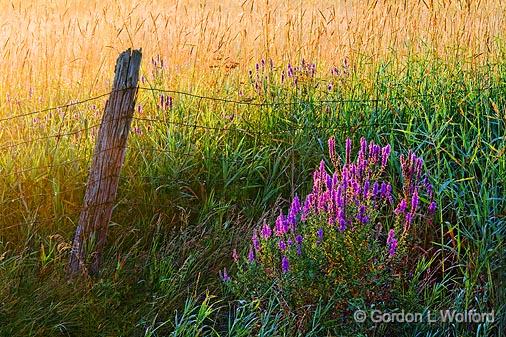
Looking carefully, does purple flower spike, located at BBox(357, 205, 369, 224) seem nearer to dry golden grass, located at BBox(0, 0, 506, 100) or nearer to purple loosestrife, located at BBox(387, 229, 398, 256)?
purple loosestrife, located at BBox(387, 229, 398, 256)

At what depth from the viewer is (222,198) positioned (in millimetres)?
4062

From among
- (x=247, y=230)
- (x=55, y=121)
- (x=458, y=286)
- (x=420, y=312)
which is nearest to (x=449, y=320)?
(x=420, y=312)

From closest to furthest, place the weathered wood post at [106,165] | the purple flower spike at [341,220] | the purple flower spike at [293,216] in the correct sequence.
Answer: the purple flower spike at [341,220] < the purple flower spike at [293,216] < the weathered wood post at [106,165]

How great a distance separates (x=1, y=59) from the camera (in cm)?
625

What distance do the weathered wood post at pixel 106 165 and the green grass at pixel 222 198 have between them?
98mm

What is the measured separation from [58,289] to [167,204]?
1.05 metres

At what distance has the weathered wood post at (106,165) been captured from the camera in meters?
3.39

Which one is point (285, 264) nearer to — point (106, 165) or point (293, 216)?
point (293, 216)

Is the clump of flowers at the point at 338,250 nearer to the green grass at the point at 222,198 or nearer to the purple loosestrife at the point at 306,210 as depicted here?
the purple loosestrife at the point at 306,210

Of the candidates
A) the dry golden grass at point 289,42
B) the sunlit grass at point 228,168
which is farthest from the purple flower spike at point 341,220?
the dry golden grass at point 289,42

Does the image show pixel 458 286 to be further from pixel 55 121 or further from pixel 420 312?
pixel 55 121

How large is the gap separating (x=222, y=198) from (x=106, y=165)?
820 mm

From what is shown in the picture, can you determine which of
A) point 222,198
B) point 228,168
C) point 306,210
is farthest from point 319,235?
point 228,168

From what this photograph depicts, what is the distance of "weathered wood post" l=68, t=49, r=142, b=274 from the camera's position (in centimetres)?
339
